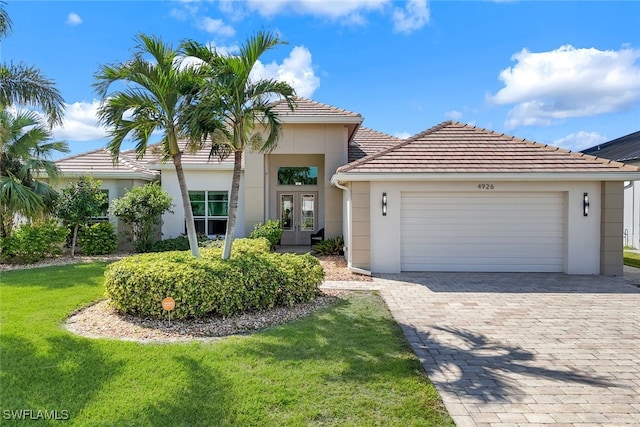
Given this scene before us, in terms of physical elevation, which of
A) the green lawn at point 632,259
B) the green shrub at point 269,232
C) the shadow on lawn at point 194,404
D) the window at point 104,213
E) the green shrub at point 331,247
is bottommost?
the shadow on lawn at point 194,404

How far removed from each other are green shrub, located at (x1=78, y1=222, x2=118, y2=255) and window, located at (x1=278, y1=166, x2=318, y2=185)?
810 centimetres

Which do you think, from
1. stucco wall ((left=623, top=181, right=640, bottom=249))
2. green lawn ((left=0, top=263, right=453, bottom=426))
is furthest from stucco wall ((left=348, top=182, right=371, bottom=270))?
stucco wall ((left=623, top=181, right=640, bottom=249))

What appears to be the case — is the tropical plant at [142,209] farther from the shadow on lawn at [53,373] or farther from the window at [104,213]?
the shadow on lawn at [53,373]

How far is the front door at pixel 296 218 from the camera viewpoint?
18.3m

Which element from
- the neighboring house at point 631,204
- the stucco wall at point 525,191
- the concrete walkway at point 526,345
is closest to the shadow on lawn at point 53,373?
the concrete walkway at point 526,345

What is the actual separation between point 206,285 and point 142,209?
363 inches

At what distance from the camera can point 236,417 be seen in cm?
370

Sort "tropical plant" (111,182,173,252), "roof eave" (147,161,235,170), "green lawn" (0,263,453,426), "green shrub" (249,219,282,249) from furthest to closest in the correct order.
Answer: "roof eave" (147,161,235,170) → "green shrub" (249,219,282,249) → "tropical plant" (111,182,173,252) → "green lawn" (0,263,453,426)

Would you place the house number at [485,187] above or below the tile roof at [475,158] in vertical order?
below

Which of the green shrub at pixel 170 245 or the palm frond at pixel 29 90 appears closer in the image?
the palm frond at pixel 29 90

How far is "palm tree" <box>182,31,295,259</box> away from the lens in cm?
751

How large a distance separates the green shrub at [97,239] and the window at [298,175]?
26.6 feet

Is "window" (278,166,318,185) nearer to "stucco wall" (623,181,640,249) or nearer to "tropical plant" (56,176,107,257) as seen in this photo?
"tropical plant" (56,176,107,257)

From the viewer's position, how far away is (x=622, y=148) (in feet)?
84.0
